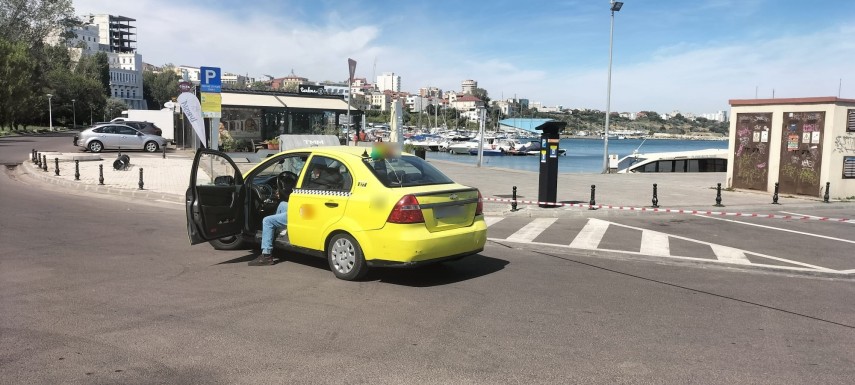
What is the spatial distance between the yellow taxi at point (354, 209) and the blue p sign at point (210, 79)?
8473mm

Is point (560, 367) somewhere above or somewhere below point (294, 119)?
below

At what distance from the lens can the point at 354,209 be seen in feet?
22.6

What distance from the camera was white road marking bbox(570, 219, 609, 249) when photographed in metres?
10.1

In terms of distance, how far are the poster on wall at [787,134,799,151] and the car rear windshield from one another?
14534 mm

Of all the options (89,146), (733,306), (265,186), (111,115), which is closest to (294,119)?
(89,146)

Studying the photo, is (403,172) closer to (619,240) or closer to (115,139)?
(619,240)

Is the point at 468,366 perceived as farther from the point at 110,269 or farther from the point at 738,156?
the point at 738,156

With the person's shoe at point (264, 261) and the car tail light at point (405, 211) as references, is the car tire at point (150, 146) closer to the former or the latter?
the person's shoe at point (264, 261)

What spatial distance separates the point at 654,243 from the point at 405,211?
579 cm

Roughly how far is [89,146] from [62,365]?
30438 mm

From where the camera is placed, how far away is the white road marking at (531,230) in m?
10.7

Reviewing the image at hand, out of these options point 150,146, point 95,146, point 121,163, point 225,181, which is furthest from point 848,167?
point 95,146

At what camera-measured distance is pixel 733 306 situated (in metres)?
6.42

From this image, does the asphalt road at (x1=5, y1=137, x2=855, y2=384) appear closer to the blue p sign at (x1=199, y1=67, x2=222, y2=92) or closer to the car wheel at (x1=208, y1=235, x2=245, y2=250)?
the car wheel at (x1=208, y1=235, x2=245, y2=250)
